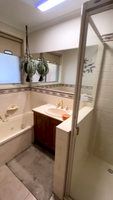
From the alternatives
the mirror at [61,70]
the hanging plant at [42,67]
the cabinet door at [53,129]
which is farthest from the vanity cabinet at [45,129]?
the hanging plant at [42,67]

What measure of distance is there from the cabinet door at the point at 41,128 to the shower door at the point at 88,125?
2.31 feet

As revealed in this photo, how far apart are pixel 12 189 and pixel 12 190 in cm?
1

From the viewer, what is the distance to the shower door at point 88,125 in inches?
32.6

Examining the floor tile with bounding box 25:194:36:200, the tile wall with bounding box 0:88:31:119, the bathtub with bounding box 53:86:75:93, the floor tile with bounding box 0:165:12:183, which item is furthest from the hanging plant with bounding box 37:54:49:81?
the floor tile with bounding box 25:194:36:200

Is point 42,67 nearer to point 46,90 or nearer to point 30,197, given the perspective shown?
point 46,90

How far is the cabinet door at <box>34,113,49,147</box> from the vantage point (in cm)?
173

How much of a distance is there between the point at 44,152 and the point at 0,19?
266 cm

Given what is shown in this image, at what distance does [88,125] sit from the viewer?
1.48m

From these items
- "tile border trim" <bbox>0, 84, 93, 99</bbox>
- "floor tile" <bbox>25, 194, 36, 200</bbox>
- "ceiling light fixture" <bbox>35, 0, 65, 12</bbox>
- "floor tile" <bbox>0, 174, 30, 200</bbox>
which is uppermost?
"ceiling light fixture" <bbox>35, 0, 65, 12</bbox>

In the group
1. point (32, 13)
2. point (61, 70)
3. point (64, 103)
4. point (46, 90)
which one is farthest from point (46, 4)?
point (64, 103)

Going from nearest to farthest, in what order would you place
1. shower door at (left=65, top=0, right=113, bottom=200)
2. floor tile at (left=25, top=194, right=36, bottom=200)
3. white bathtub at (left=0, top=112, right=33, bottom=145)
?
shower door at (left=65, top=0, right=113, bottom=200), floor tile at (left=25, top=194, right=36, bottom=200), white bathtub at (left=0, top=112, right=33, bottom=145)

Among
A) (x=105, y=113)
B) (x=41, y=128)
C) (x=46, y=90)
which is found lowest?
(x=41, y=128)

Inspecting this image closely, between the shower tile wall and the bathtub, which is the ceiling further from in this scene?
the bathtub

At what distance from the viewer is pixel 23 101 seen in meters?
2.40
